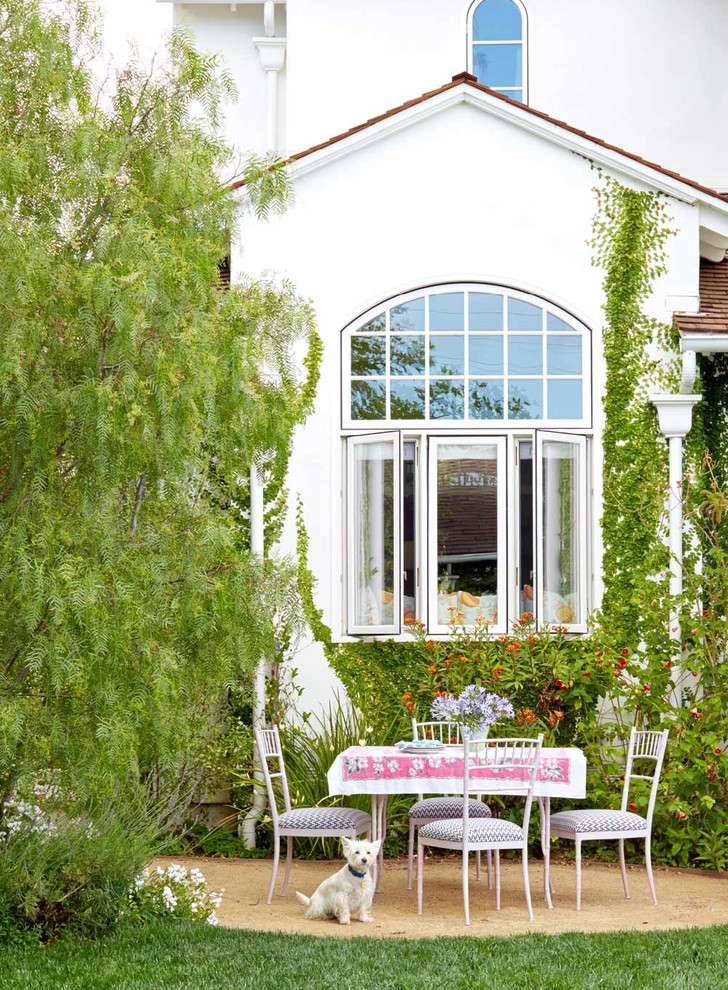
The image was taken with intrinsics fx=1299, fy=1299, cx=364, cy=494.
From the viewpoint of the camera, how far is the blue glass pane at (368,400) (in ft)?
34.9

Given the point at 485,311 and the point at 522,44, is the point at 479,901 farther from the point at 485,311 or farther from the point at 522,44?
the point at 522,44

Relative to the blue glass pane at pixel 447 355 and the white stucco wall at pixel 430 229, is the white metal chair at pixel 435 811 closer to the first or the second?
the white stucco wall at pixel 430 229

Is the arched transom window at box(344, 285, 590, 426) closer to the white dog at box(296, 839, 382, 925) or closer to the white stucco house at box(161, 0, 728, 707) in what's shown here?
the white stucco house at box(161, 0, 728, 707)

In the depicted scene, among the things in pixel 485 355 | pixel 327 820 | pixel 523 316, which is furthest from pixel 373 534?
pixel 327 820

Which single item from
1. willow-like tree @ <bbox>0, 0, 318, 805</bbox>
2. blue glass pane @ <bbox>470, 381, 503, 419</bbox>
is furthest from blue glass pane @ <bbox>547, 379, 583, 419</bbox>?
willow-like tree @ <bbox>0, 0, 318, 805</bbox>

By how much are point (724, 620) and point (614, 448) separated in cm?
165

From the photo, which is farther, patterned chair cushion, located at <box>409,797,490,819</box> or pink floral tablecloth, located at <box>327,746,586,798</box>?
patterned chair cushion, located at <box>409,797,490,819</box>

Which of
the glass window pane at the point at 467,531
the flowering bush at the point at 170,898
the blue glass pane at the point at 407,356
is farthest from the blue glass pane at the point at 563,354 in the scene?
the flowering bush at the point at 170,898

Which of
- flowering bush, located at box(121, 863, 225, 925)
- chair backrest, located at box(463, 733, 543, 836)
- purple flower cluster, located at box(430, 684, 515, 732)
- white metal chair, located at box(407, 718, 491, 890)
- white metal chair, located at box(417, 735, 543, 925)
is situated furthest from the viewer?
white metal chair, located at box(407, 718, 491, 890)

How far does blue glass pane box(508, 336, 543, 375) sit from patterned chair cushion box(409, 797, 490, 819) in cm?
354

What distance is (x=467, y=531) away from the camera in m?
10.5

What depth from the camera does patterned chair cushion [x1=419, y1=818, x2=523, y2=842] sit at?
787 cm

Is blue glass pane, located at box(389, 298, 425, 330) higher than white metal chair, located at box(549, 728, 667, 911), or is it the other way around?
blue glass pane, located at box(389, 298, 425, 330)

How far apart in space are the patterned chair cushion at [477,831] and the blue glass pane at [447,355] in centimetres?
394
